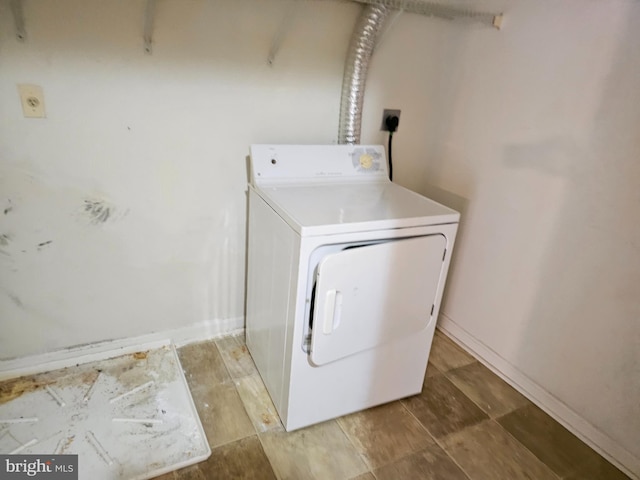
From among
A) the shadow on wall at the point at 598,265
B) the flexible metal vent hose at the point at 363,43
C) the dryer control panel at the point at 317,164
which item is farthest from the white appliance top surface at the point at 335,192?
the shadow on wall at the point at 598,265

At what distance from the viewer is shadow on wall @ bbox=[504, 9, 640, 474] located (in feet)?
4.58

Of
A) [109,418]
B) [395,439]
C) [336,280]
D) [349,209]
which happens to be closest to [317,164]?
[349,209]

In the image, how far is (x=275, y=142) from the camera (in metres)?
1.81

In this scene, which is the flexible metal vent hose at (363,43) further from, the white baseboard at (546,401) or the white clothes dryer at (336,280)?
the white baseboard at (546,401)

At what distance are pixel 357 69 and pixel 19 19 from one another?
1215mm

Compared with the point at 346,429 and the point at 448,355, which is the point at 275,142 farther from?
the point at 448,355

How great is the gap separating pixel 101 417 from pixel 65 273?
1.90 ft

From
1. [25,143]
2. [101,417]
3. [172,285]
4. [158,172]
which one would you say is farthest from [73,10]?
[101,417]

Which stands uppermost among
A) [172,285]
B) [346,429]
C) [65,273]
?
[65,273]

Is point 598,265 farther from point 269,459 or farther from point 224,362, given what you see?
point 224,362

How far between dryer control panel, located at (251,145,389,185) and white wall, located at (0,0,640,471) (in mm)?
137

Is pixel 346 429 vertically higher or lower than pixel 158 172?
lower

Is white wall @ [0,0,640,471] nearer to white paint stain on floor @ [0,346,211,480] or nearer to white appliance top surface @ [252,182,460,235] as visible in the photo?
white paint stain on floor @ [0,346,211,480]

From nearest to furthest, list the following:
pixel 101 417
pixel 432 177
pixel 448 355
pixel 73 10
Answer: pixel 73 10
pixel 101 417
pixel 448 355
pixel 432 177
